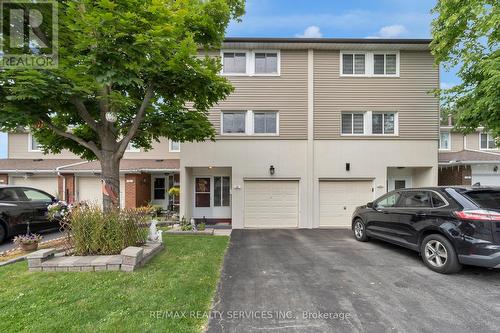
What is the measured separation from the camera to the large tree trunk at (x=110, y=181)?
6.11m

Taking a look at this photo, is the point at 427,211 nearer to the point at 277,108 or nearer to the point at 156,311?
the point at 156,311

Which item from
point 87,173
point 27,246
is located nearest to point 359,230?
point 27,246

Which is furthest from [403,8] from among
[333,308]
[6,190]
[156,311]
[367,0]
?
[6,190]

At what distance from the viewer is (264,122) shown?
10.9 metres

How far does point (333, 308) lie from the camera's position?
3.65 meters

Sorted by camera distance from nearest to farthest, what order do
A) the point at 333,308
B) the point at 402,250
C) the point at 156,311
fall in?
the point at 156,311, the point at 333,308, the point at 402,250

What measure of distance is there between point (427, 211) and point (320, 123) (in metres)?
6.05

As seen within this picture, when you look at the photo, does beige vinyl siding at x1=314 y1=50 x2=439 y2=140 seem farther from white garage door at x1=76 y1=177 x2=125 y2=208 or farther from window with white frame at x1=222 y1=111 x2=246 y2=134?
white garage door at x1=76 y1=177 x2=125 y2=208

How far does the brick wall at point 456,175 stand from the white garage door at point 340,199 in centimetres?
566

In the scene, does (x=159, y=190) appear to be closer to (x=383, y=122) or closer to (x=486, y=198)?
(x=383, y=122)

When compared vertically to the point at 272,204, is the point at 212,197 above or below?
above

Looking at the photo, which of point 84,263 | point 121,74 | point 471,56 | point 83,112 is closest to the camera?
point 84,263

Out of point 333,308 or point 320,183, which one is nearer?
point 333,308

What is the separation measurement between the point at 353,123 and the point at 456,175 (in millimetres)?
6876
